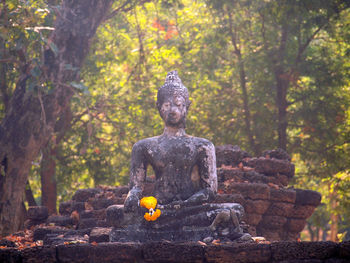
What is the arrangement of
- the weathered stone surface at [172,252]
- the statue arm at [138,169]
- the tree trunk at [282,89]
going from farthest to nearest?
1. the tree trunk at [282,89]
2. the statue arm at [138,169]
3. the weathered stone surface at [172,252]

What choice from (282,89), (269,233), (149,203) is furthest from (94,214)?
(282,89)

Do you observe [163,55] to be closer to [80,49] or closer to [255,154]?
[255,154]

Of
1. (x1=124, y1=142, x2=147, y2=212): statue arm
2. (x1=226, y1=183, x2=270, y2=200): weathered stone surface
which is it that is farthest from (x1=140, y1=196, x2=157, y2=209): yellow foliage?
(x1=226, y1=183, x2=270, y2=200): weathered stone surface

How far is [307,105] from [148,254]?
34.7 ft

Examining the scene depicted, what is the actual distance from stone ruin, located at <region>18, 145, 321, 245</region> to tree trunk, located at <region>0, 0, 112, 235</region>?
68 centimetres

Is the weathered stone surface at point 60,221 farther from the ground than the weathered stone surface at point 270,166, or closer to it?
closer to it

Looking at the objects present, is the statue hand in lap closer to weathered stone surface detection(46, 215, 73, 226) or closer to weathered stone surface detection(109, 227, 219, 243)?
weathered stone surface detection(109, 227, 219, 243)

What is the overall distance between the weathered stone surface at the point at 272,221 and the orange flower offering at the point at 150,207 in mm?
3875

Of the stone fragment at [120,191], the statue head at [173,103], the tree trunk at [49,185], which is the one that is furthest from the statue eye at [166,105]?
the tree trunk at [49,185]

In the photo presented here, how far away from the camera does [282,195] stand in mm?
9766

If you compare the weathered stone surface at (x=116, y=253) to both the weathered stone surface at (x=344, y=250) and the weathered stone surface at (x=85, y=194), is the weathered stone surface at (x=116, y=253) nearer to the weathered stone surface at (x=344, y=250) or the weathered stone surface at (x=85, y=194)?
the weathered stone surface at (x=344, y=250)

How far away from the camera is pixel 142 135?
13961mm

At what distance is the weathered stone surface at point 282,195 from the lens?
9766 millimetres

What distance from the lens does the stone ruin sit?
931cm
